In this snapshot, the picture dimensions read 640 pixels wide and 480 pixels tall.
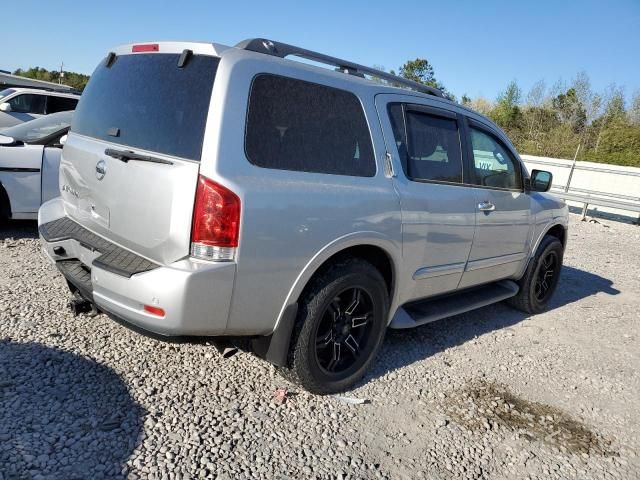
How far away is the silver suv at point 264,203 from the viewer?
8.39ft

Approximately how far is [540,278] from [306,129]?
3722 mm

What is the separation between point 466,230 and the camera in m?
4.01

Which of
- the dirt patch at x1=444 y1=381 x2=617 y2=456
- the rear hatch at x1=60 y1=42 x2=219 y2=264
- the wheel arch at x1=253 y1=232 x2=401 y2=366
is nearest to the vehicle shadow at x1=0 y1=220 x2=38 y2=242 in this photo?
the rear hatch at x1=60 y1=42 x2=219 y2=264

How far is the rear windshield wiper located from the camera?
8.68ft

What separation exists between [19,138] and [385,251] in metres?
4.69

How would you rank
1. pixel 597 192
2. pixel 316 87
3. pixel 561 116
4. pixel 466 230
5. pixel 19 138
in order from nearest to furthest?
pixel 316 87, pixel 466 230, pixel 19 138, pixel 597 192, pixel 561 116

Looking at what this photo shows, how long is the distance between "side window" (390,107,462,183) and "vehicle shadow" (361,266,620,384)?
1.38 m

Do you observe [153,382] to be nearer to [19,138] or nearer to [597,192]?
[19,138]

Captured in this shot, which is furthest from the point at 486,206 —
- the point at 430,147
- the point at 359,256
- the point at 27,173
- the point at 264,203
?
the point at 27,173

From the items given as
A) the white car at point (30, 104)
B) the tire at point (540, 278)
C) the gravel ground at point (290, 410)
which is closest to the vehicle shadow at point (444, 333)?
the gravel ground at point (290, 410)

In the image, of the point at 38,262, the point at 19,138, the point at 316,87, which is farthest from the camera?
the point at 19,138

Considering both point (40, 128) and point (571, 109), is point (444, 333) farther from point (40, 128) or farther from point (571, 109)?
point (571, 109)

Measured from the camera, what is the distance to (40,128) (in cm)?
612

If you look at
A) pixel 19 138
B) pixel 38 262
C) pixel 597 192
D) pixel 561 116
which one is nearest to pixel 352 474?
pixel 38 262
